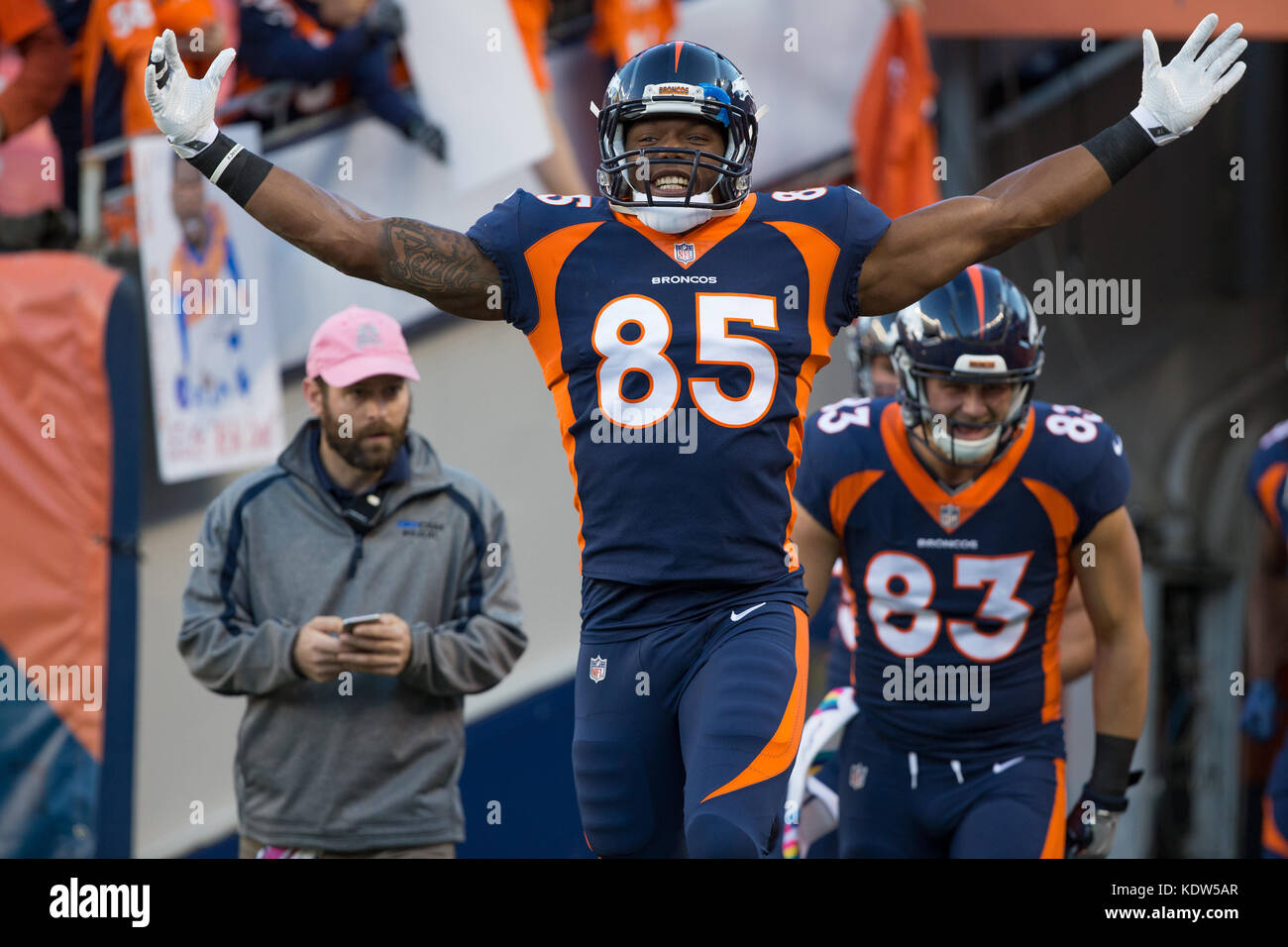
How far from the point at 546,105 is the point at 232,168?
3.34 metres

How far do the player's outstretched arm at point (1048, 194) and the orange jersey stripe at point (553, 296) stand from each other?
652mm

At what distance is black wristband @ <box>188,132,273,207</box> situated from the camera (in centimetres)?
341

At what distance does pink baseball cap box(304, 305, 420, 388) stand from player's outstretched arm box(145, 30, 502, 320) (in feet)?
3.21

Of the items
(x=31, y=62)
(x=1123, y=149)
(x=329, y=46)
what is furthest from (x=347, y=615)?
(x=31, y=62)

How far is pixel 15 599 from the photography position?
19.6 ft

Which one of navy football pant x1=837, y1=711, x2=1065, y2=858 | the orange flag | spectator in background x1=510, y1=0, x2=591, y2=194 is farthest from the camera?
the orange flag

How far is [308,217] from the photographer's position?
11.2 feet

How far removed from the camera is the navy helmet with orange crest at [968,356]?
4203mm

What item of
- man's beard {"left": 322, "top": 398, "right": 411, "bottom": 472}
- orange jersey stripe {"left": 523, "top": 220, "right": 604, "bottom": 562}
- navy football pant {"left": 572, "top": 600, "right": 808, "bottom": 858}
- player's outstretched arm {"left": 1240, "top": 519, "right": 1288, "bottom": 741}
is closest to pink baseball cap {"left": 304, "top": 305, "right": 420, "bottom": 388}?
man's beard {"left": 322, "top": 398, "right": 411, "bottom": 472}

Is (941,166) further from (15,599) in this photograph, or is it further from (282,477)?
(15,599)

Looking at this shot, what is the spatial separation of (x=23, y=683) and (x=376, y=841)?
2.25 m

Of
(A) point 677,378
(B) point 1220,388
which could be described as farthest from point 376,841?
(B) point 1220,388

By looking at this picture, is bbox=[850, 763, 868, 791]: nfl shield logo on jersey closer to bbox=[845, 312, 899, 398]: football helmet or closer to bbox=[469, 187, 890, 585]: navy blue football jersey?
bbox=[469, 187, 890, 585]: navy blue football jersey

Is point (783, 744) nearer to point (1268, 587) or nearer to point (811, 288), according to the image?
point (811, 288)
